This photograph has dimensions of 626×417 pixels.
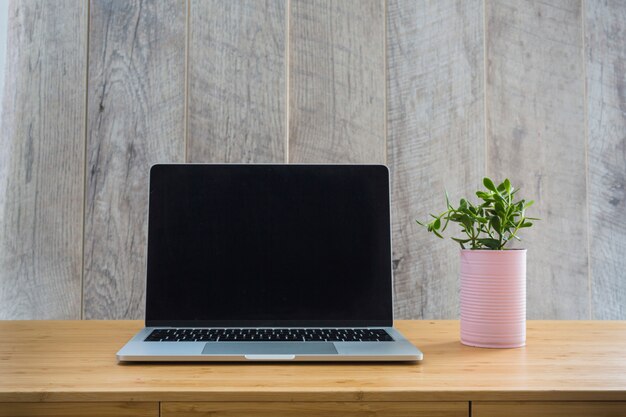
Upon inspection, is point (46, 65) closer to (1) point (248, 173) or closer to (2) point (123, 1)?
(2) point (123, 1)

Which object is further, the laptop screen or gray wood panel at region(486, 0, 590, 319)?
gray wood panel at region(486, 0, 590, 319)

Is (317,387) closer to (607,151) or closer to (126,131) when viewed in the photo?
(126,131)

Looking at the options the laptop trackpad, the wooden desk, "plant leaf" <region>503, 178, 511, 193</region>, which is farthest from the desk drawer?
"plant leaf" <region>503, 178, 511, 193</region>

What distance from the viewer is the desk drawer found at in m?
0.67

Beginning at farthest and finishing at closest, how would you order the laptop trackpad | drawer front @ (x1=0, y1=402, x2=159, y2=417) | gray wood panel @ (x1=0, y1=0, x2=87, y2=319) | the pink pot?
gray wood panel @ (x1=0, y1=0, x2=87, y2=319)
the pink pot
the laptop trackpad
drawer front @ (x1=0, y1=402, x2=159, y2=417)

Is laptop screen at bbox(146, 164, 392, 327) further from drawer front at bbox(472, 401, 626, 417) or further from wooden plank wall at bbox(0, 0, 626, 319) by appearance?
drawer front at bbox(472, 401, 626, 417)

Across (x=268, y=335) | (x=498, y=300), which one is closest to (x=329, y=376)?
Result: (x=268, y=335)

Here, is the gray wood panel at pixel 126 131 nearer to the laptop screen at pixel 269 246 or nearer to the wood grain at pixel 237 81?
the wood grain at pixel 237 81

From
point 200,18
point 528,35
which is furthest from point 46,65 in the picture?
point 528,35

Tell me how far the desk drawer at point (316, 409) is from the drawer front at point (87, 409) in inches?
0.8

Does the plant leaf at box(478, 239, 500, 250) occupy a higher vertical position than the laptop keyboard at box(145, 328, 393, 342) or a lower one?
higher

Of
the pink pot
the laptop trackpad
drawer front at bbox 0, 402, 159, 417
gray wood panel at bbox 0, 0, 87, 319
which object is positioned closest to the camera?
drawer front at bbox 0, 402, 159, 417

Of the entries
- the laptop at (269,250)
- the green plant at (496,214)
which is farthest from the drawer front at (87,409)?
the green plant at (496,214)

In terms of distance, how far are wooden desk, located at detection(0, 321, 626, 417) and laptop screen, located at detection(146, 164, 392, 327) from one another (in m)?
0.20
